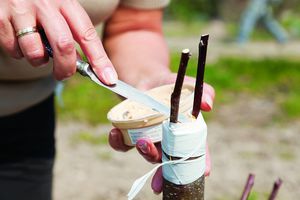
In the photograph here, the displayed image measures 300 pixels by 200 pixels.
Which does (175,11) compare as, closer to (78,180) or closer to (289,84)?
(289,84)

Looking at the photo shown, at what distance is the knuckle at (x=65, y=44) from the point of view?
96 cm

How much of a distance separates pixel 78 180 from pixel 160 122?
7.06 ft

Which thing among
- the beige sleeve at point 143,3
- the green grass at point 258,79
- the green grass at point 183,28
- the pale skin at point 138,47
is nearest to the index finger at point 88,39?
the pale skin at point 138,47

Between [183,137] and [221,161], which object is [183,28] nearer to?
[221,161]

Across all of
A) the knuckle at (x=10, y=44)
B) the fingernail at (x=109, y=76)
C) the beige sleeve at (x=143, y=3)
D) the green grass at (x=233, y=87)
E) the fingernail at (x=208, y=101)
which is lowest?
the green grass at (x=233, y=87)

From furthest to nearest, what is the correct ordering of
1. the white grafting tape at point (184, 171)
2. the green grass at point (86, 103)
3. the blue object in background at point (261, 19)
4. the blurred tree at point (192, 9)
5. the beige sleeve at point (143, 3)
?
the blurred tree at point (192, 9), the blue object in background at point (261, 19), the green grass at point (86, 103), the beige sleeve at point (143, 3), the white grafting tape at point (184, 171)

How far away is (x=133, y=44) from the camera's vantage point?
5.02 feet

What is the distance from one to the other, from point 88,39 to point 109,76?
0.07 m

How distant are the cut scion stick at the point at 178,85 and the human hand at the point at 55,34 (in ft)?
0.48

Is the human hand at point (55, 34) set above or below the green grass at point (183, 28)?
above

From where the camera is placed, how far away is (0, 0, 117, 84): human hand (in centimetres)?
96

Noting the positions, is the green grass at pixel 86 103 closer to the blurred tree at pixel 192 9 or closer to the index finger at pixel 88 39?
the index finger at pixel 88 39

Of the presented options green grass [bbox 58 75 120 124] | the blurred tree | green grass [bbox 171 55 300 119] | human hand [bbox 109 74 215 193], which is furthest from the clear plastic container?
the blurred tree

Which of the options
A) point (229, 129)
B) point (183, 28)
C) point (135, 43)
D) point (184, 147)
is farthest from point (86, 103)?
point (184, 147)
